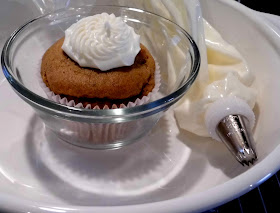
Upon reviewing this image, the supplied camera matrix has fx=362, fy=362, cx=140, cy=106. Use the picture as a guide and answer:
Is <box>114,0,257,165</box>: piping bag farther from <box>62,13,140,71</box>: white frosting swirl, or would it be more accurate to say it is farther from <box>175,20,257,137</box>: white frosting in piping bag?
<box>62,13,140,71</box>: white frosting swirl

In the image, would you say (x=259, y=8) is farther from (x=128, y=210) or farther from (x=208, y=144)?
(x=128, y=210)

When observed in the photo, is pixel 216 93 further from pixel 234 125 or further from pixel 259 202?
pixel 259 202

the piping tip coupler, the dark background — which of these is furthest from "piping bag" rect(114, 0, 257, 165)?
the dark background

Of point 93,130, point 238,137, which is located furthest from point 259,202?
point 93,130

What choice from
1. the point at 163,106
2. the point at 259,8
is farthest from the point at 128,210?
the point at 259,8

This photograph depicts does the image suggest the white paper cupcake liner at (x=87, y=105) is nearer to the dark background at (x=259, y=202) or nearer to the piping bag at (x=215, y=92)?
the piping bag at (x=215, y=92)
